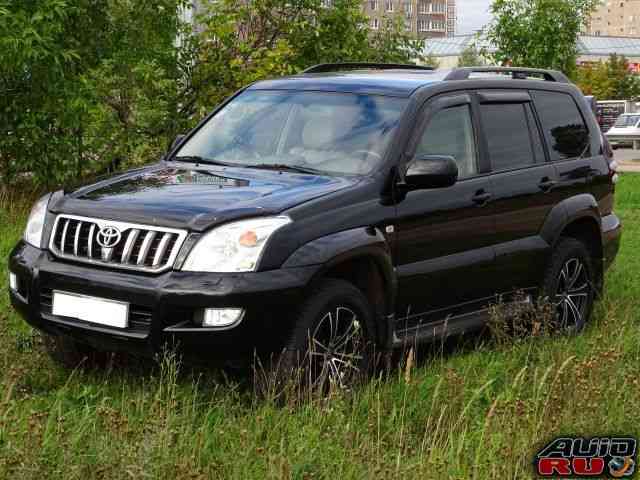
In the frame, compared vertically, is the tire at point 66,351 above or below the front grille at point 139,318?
below

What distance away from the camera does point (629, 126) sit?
4566 centimetres

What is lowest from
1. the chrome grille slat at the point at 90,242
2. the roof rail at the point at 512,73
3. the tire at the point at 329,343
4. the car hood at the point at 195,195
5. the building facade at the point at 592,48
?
the building facade at the point at 592,48

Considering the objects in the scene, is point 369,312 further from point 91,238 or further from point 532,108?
point 532,108

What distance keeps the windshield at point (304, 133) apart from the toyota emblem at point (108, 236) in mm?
1212

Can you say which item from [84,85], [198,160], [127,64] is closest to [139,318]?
[198,160]

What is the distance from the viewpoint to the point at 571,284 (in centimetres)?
745

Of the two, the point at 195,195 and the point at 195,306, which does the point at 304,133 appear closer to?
the point at 195,195

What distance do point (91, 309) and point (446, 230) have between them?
204 centimetres

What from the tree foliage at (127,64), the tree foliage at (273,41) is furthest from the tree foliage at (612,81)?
the tree foliage at (127,64)

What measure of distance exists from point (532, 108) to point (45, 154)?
594cm

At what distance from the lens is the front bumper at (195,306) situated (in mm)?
4965

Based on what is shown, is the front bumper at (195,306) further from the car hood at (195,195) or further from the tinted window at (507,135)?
the tinted window at (507,135)

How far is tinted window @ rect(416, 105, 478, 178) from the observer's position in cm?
637

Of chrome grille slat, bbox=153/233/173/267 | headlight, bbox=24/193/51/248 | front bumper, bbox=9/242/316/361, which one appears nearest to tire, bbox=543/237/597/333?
front bumper, bbox=9/242/316/361
